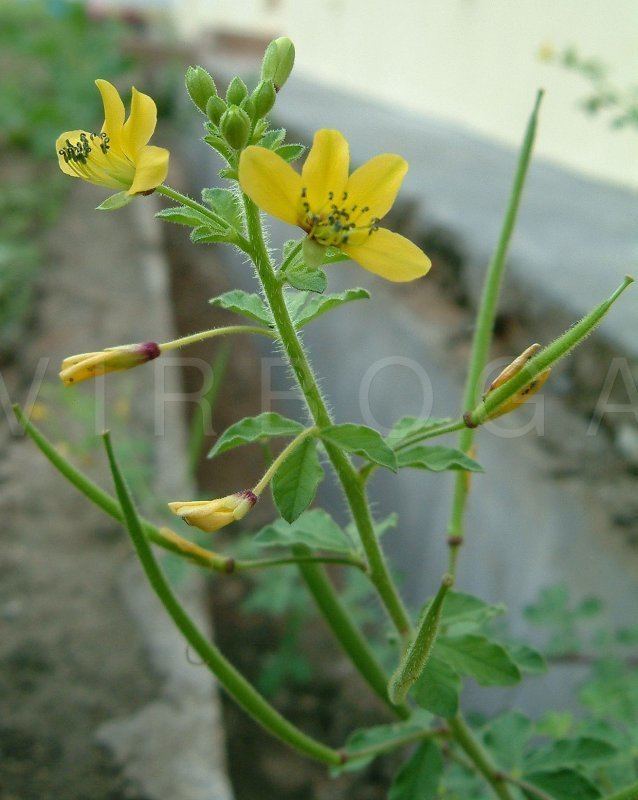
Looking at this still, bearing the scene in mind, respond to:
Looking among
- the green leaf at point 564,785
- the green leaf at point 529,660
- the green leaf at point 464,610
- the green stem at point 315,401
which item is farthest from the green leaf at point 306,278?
the green leaf at point 564,785

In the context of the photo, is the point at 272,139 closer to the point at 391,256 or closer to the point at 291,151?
the point at 291,151

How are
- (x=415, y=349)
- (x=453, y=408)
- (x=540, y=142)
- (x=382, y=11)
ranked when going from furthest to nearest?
(x=382, y=11) → (x=540, y=142) → (x=415, y=349) → (x=453, y=408)

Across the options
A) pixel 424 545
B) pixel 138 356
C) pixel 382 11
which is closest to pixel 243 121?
pixel 138 356

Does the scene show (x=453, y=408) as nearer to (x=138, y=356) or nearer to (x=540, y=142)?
(x=138, y=356)

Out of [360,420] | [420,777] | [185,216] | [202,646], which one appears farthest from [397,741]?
[360,420]

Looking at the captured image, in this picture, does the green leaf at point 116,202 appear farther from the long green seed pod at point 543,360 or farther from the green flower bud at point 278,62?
the long green seed pod at point 543,360

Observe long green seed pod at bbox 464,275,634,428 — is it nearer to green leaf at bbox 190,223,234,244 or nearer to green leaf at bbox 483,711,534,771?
green leaf at bbox 190,223,234,244

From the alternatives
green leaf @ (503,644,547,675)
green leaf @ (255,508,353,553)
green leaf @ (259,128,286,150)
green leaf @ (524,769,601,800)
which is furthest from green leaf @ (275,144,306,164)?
green leaf @ (524,769,601,800)
